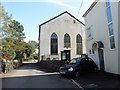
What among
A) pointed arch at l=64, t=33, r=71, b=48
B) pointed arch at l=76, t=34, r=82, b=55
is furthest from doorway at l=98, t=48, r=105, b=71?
pointed arch at l=76, t=34, r=82, b=55

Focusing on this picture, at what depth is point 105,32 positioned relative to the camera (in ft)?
73.2

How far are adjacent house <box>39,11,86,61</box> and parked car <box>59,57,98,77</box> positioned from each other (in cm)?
1934

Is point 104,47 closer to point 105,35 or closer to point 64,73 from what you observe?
point 105,35

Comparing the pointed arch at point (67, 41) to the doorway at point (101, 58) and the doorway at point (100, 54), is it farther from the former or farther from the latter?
the doorway at point (101, 58)

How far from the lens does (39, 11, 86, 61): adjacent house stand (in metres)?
42.4

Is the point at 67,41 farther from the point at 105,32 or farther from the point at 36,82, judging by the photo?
the point at 36,82

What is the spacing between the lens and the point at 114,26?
1970cm

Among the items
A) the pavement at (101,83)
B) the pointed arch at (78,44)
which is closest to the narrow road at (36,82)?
the pavement at (101,83)

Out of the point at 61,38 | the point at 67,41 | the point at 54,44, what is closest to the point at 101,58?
the point at 54,44

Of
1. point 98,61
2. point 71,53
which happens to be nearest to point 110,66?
point 98,61

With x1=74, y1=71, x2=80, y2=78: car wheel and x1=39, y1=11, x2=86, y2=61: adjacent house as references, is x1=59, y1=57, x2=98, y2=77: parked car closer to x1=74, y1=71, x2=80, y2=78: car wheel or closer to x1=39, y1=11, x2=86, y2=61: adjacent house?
x1=74, y1=71, x2=80, y2=78: car wheel

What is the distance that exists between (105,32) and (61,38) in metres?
20.9

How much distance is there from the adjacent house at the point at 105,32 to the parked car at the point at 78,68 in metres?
1.45

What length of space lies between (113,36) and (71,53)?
23152mm
